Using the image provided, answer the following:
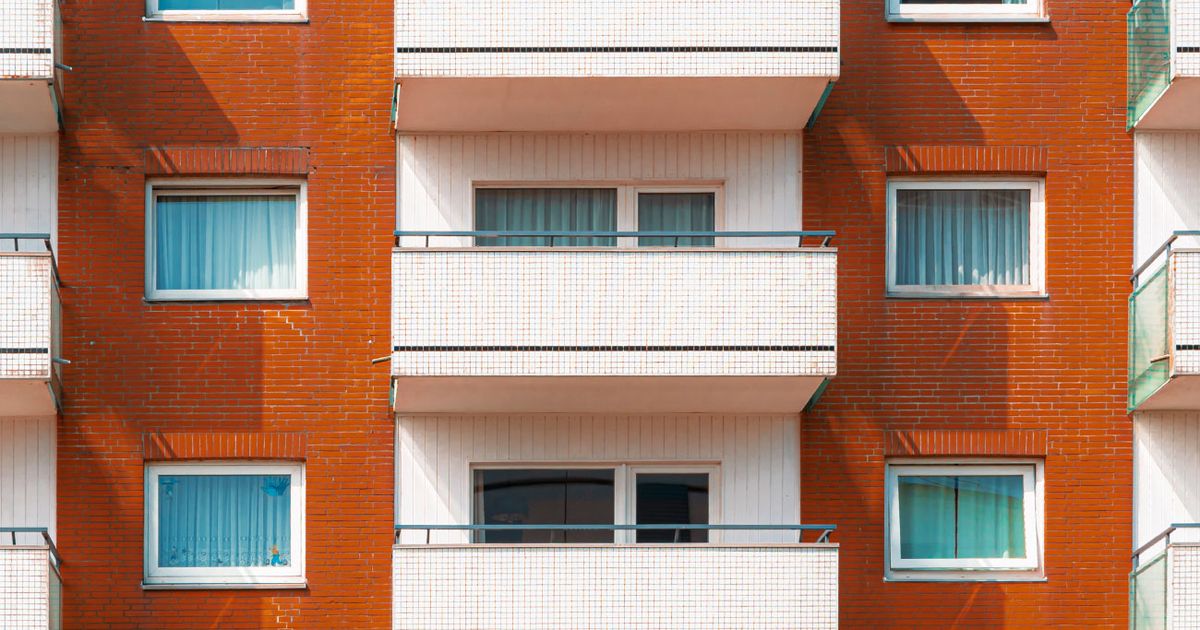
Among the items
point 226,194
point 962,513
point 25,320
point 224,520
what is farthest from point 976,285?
point 25,320

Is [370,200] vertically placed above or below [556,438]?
above

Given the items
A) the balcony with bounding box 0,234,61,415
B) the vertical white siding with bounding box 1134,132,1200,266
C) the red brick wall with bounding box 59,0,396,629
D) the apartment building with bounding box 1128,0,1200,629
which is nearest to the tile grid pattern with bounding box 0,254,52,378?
the balcony with bounding box 0,234,61,415

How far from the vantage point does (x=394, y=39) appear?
606 inches

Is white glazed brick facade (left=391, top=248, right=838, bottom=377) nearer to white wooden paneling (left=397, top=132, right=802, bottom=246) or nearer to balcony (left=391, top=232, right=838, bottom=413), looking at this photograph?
balcony (left=391, top=232, right=838, bottom=413)

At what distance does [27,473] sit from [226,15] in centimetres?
423

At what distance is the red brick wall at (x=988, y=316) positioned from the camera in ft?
50.8

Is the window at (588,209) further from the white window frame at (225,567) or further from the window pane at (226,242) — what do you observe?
the white window frame at (225,567)

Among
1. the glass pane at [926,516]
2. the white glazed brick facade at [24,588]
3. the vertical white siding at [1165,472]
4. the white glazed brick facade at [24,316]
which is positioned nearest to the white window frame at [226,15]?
the white glazed brick facade at [24,316]

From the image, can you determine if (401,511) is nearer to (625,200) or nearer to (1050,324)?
(625,200)

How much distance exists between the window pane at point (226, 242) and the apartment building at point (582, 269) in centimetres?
3

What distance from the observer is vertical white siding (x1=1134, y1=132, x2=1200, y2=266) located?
15.9m

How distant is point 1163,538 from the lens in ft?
50.6

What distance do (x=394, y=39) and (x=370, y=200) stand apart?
1409 millimetres

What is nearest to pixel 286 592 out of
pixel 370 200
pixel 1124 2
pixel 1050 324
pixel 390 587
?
pixel 390 587
